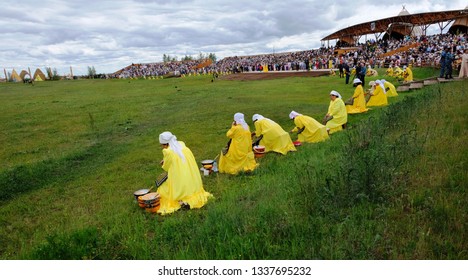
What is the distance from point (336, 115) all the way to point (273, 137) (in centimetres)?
321

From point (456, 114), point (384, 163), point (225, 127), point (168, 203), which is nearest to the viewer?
point (384, 163)

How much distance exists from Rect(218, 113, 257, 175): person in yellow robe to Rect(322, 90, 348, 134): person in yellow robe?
4.03 meters

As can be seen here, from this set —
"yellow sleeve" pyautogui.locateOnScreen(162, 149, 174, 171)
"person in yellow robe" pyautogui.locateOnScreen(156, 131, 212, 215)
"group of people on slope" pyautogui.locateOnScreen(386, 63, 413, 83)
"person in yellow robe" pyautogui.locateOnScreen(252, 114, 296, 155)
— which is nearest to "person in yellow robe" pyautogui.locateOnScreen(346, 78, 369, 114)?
"person in yellow robe" pyautogui.locateOnScreen(252, 114, 296, 155)

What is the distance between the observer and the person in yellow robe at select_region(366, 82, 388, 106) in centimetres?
1502

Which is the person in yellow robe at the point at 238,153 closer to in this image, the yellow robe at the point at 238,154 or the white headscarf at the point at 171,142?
the yellow robe at the point at 238,154

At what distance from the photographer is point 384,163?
17.3ft

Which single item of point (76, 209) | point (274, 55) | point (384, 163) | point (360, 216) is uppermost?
point (274, 55)

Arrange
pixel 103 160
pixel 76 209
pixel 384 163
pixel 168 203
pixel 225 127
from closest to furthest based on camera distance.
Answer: pixel 384 163 → pixel 168 203 → pixel 76 209 → pixel 103 160 → pixel 225 127

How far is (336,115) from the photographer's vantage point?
11.2m

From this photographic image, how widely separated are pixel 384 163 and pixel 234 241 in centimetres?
290

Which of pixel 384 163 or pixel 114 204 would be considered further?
pixel 114 204

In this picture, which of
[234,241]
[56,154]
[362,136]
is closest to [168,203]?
[234,241]

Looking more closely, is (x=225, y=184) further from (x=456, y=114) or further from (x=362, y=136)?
(x=456, y=114)
